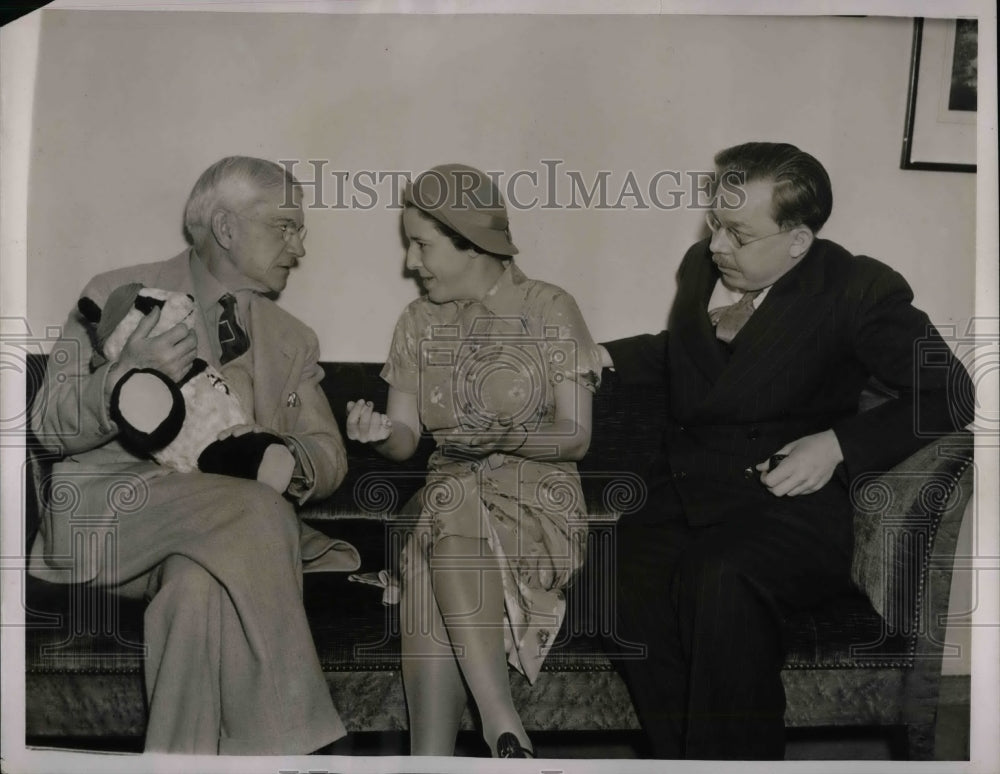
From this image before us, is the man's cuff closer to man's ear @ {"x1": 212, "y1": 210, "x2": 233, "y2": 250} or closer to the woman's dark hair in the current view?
man's ear @ {"x1": 212, "y1": 210, "x2": 233, "y2": 250}

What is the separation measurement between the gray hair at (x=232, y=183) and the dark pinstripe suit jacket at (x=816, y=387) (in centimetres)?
129

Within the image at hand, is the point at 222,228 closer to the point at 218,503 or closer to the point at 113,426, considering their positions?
the point at 113,426

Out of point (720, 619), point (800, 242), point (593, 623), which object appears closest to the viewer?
point (720, 619)

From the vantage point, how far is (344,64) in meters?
2.89

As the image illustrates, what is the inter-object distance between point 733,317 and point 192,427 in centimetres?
154

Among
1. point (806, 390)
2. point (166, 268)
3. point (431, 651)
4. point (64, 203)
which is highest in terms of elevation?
point (64, 203)

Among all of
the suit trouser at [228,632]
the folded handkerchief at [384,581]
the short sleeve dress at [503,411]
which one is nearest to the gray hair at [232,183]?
the short sleeve dress at [503,411]

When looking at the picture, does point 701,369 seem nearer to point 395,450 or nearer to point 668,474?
point 668,474

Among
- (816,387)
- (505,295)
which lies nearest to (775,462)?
(816,387)

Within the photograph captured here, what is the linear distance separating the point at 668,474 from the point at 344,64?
1491 millimetres

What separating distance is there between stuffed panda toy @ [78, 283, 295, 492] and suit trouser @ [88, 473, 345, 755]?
0.07m

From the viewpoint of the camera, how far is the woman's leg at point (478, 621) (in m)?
2.63

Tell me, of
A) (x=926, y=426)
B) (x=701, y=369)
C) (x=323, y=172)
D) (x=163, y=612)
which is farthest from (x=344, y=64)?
(x=926, y=426)

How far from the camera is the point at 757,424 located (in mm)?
A: 2793
